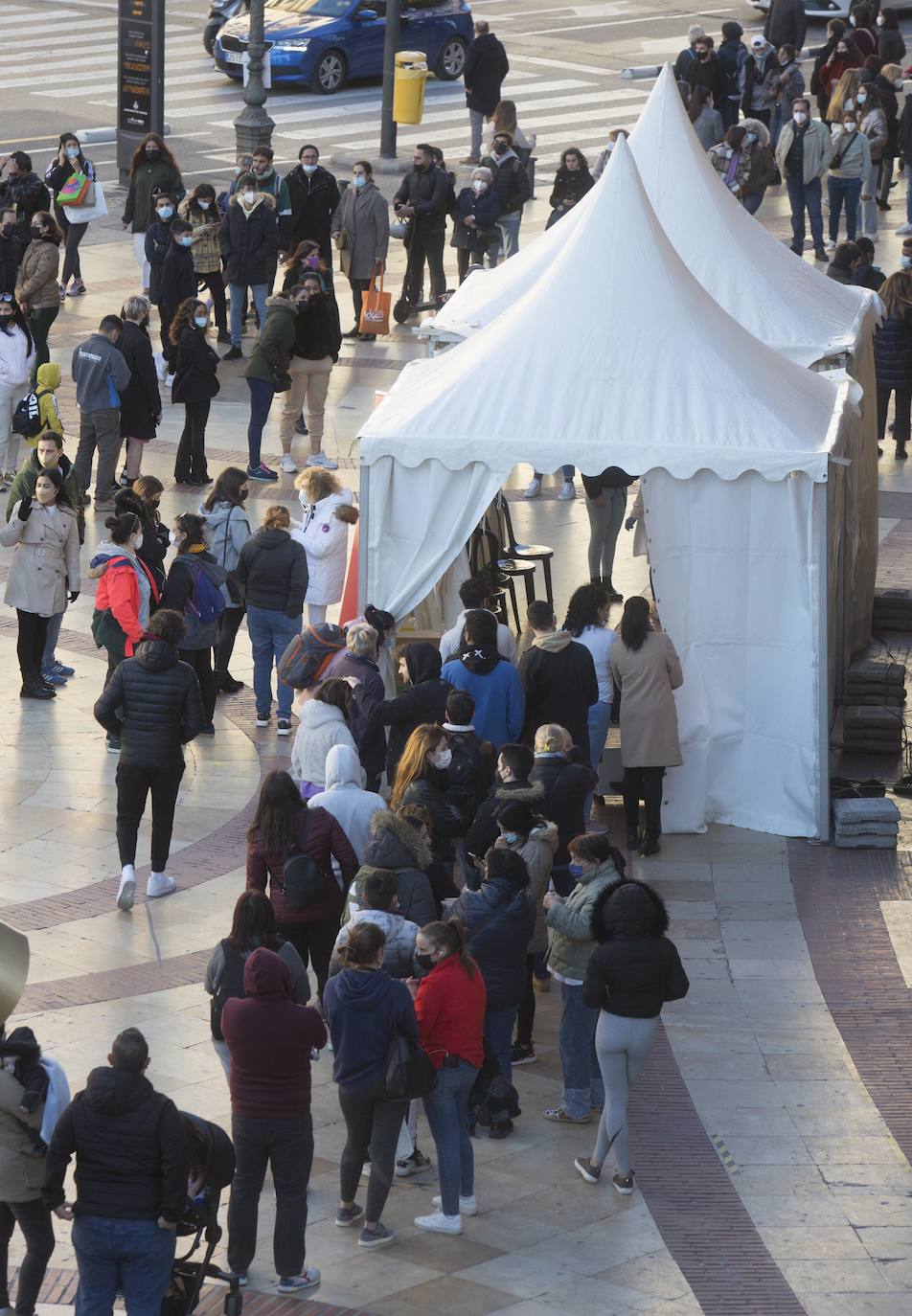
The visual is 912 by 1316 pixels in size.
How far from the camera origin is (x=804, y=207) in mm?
26781

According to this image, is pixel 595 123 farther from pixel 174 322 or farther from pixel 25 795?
pixel 25 795

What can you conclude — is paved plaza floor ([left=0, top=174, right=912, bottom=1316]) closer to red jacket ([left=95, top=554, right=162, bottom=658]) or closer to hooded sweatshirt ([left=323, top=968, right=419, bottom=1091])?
hooded sweatshirt ([left=323, top=968, right=419, bottom=1091])

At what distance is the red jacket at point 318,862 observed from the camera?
10.1m

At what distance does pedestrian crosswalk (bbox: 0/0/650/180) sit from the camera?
102 feet

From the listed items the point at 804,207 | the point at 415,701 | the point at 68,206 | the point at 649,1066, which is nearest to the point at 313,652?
the point at 415,701

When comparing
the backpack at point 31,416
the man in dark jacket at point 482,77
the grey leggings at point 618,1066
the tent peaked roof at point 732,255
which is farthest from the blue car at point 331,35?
the grey leggings at point 618,1066

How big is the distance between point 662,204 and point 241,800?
611 cm

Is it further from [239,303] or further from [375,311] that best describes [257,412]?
[375,311]

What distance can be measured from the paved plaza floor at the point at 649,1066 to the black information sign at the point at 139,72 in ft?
45.4

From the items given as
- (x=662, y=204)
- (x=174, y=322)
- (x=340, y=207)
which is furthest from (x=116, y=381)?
(x=340, y=207)

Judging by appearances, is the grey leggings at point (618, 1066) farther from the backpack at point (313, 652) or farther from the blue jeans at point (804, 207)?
the blue jeans at point (804, 207)

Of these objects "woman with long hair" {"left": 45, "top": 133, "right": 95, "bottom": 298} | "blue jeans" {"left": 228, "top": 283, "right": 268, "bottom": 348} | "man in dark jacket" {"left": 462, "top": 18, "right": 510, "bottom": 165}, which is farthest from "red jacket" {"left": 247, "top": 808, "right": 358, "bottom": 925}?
"man in dark jacket" {"left": 462, "top": 18, "right": 510, "bottom": 165}

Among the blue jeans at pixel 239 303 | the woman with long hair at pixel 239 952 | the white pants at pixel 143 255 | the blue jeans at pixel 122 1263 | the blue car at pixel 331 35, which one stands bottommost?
the blue jeans at pixel 122 1263

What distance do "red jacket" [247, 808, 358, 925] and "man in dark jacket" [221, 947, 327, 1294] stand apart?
174 cm
